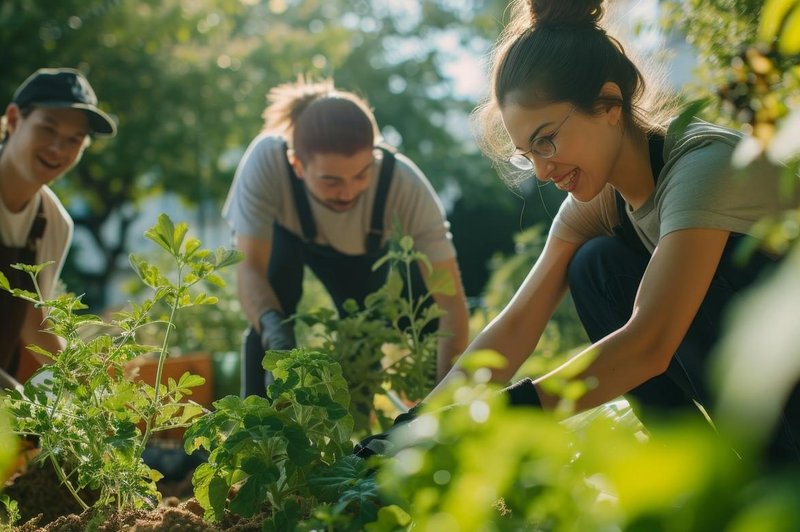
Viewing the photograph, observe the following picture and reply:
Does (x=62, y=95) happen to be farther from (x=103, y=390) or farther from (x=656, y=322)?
(x=656, y=322)

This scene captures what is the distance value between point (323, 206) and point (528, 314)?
137cm

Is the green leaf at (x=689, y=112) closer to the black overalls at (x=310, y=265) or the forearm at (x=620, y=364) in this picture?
the forearm at (x=620, y=364)

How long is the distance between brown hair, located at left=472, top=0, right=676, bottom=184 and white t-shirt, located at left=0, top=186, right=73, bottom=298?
1.74 metres

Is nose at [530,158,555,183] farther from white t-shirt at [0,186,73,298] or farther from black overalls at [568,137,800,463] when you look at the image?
white t-shirt at [0,186,73,298]

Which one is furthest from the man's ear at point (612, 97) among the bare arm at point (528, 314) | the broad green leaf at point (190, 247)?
the broad green leaf at point (190, 247)

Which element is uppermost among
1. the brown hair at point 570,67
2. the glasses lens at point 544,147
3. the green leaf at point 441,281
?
the brown hair at point 570,67

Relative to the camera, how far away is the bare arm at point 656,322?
1.59 meters

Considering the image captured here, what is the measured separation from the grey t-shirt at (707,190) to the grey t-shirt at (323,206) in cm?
121

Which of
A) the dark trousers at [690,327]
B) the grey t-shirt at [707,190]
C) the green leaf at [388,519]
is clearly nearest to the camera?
the green leaf at [388,519]

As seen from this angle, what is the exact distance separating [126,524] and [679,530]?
1.20 m

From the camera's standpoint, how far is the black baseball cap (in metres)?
3.04

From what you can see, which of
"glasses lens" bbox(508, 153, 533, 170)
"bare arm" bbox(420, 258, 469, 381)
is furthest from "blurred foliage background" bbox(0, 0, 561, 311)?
"glasses lens" bbox(508, 153, 533, 170)

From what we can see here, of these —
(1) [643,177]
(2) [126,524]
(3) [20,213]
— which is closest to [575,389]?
(2) [126,524]

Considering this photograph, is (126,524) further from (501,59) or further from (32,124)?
(32,124)
